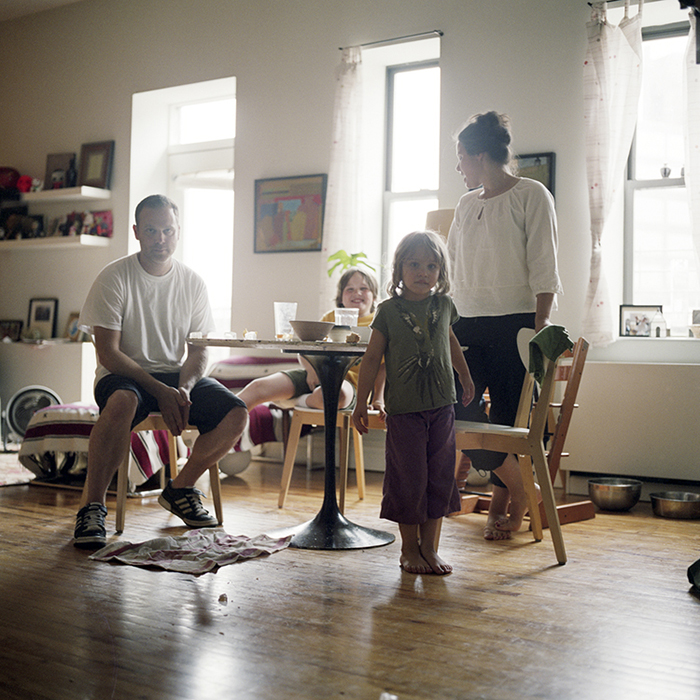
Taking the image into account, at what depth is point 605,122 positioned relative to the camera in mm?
3836

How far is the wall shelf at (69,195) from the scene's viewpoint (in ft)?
18.2

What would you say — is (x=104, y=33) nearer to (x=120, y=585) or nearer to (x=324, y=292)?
(x=324, y=292)

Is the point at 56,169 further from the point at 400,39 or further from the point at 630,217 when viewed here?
the point at 630,217

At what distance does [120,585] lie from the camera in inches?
81.7

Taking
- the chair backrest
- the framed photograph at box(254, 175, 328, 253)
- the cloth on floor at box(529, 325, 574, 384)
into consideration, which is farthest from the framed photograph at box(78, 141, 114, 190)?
the cloth on floor at box(529, 325, 574, 384)

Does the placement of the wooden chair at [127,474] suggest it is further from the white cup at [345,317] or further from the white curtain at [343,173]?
the white curtain at [343,173]

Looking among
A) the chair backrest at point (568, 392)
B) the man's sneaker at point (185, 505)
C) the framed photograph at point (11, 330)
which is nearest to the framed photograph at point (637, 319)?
the chair backrest at point (568, 392)

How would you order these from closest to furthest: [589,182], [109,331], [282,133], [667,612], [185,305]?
1. [667,612]
2. [109,331]
3. [185,305]
4. [589,182]
5. [282,133]

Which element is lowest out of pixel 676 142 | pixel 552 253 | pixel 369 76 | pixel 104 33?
pixel 552 253

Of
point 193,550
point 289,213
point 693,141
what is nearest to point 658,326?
point 693,141

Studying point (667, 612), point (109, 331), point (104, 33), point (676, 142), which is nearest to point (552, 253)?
point (667, 612)

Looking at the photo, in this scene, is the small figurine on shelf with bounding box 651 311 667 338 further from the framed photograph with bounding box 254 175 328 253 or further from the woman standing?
the framed photograph with bounding box 254 175 328 253

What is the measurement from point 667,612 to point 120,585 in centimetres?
138

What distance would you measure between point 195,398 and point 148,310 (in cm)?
36
